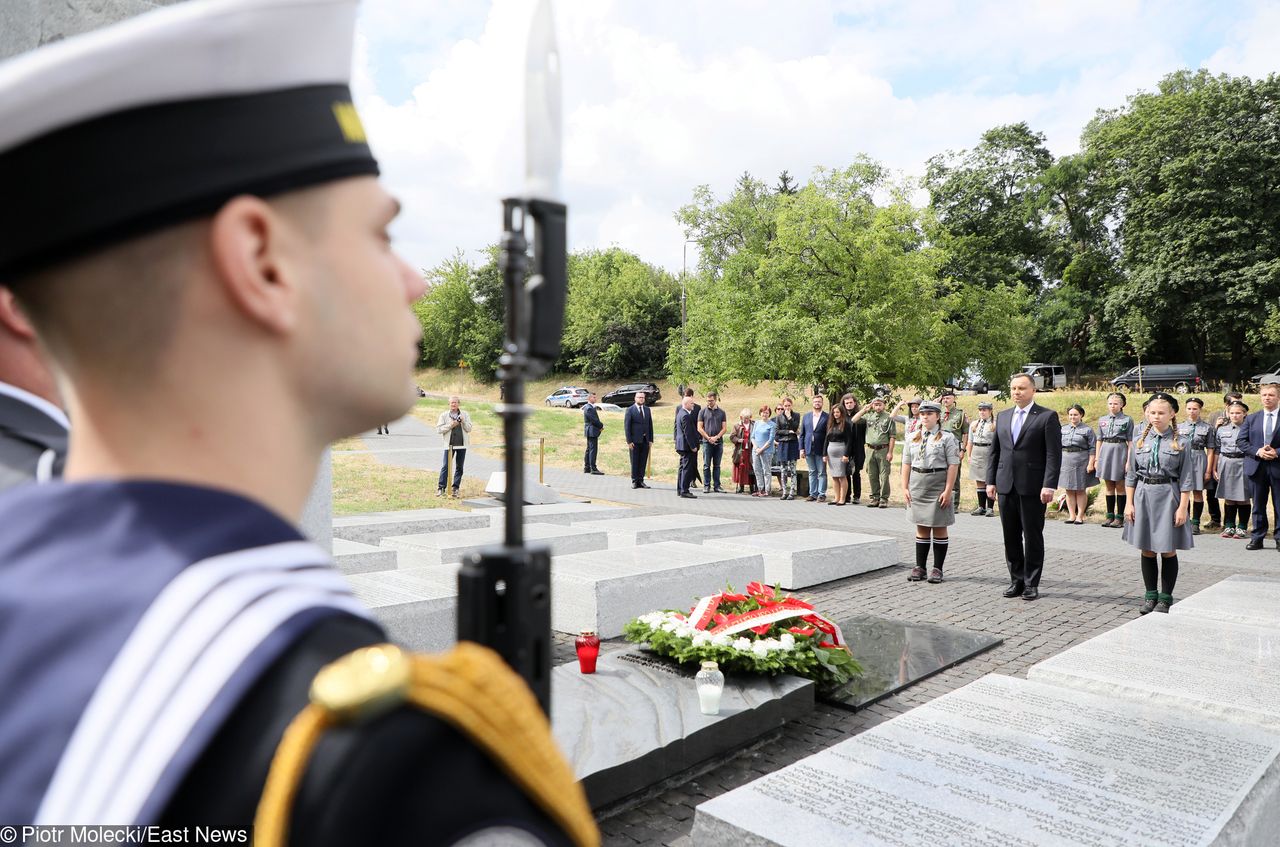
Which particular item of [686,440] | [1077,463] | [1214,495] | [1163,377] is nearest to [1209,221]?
[1163,377]

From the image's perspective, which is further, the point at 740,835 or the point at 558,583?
the point at 558,583

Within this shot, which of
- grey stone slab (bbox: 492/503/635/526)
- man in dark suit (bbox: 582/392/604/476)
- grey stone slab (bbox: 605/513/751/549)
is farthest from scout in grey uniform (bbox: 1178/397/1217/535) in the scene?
man in dark suit (bbox: 582/392/604/476)

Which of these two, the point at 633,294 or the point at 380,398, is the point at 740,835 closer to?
the point at 380,398

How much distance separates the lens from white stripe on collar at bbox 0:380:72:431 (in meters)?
1.44

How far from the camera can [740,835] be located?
2.98 m

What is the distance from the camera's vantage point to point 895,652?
6824 mm

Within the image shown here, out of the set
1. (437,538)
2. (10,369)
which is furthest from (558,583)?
(10,369)

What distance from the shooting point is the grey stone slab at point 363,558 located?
312 inches

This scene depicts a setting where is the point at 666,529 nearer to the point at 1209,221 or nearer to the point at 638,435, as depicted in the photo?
the point at 638,435

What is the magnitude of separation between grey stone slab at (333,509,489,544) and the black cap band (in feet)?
30.9

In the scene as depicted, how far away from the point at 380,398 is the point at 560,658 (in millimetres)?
5993

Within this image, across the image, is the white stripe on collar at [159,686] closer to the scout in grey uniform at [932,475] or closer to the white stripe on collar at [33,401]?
the white stripe on collar at [33,401]

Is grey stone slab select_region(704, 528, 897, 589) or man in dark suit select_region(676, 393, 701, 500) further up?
man in dark suit select_region(676, 393, 701, 500)

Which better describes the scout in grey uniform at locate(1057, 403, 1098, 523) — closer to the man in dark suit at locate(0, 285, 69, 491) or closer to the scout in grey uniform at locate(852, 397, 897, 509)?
the scout in grey uniform at locate(852, 397, 897, 509)
